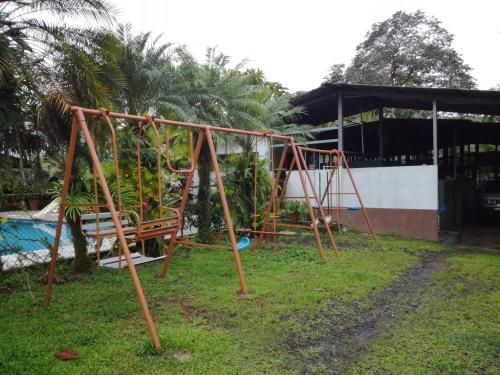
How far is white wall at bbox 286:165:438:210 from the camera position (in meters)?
9.02

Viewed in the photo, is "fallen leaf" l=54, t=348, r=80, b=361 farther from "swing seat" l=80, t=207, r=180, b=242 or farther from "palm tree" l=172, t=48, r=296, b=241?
"palm tree" l=172, t=48, r=296, b=241

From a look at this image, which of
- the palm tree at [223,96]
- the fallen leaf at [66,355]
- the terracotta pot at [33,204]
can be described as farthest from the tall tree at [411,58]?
the fallen leaf at [66,355]

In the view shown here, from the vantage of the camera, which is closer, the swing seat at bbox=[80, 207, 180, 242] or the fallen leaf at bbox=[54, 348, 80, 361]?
the fallen leaf at bbox=[54, 348, 80, 361]

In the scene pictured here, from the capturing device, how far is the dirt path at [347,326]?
335cm

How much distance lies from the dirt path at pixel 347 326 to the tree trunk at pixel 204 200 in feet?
13.2

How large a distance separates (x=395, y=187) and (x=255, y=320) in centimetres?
660

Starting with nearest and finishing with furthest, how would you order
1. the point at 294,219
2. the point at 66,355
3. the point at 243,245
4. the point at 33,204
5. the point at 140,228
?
1. the point at 66,355
2. the point at 140,228
3. the point at 243,245
4. the point at 294,219
5. the point at 33,204

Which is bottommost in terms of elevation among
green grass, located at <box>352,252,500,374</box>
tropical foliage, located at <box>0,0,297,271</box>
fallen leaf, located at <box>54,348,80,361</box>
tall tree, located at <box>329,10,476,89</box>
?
green grass, located at <box>352,252,500,374</box>

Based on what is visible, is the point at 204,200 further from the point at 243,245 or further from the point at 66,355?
the point at 66,355

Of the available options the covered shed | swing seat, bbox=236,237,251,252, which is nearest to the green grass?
swing seat, bbox=236,237,251,252

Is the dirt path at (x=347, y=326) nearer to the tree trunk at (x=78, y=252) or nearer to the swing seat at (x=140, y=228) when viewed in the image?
the swing seat at (x=140, y=228)

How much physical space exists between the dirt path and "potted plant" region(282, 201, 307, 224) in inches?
201

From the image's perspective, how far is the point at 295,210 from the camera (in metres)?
10.9

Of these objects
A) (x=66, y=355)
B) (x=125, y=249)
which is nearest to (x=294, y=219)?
(x=125, y=249)
